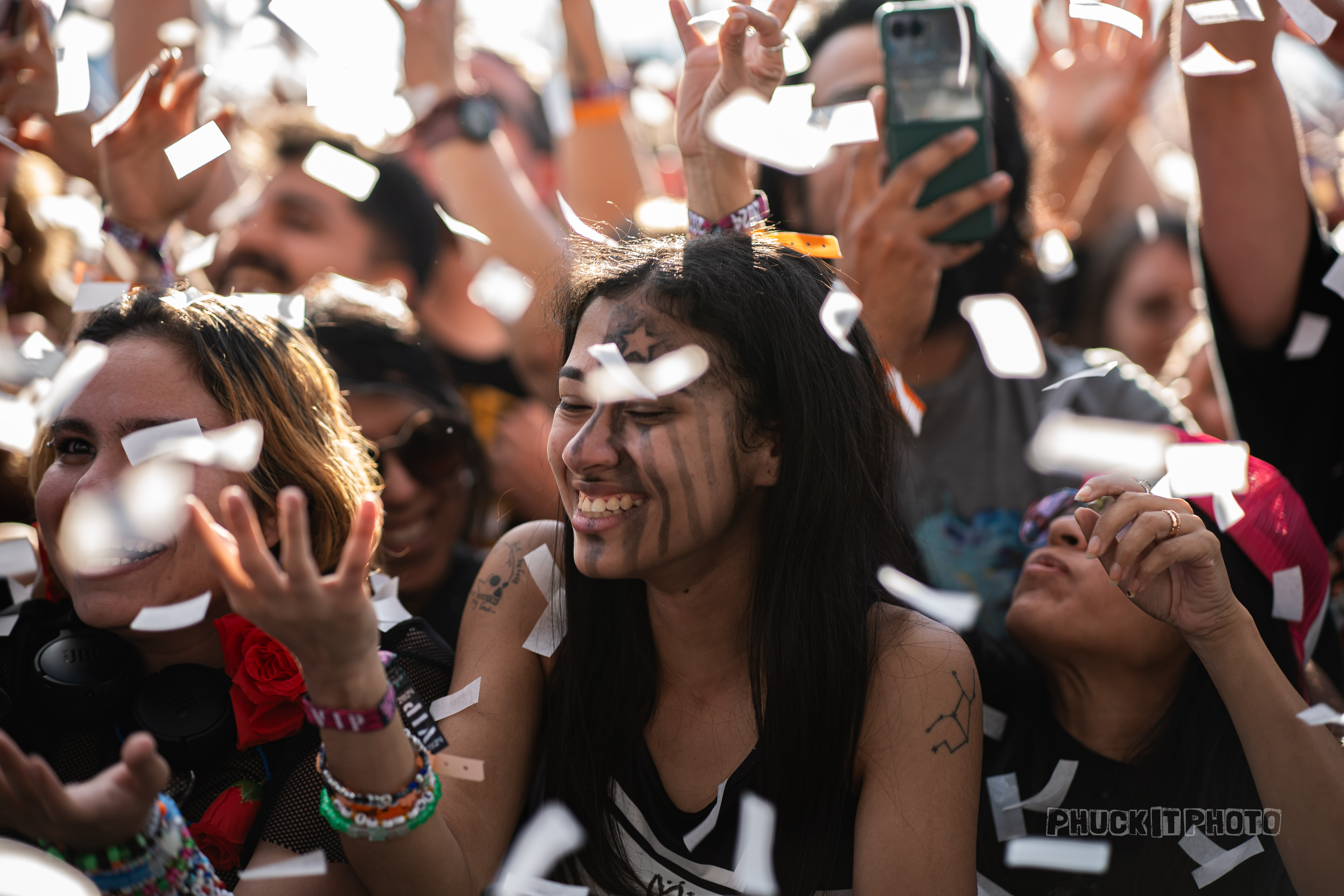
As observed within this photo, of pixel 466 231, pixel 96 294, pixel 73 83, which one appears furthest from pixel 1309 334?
pixel 73 83

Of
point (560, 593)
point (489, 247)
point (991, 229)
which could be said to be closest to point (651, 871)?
point (560, 593)

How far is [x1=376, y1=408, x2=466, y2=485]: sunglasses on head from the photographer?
8.94 ft

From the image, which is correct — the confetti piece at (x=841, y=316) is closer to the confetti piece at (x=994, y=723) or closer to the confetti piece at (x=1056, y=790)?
the confetti piece at (x=994, y=723)

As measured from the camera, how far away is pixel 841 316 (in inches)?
78.7

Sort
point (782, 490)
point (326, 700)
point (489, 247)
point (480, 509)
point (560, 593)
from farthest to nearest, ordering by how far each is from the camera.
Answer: point (489, 247) < point (480, 509) < point (560, 593) < point (782, 490) < point (326, 700)

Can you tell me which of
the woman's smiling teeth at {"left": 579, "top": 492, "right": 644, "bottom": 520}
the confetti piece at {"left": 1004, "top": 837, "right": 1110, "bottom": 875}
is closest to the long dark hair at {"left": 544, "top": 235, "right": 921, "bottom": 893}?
the woman's smiling teeth at {"left": 579, "top": 492, "right": 644, "bottom": 520}

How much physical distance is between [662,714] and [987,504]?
1.03 metres

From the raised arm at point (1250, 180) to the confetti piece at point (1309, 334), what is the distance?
2cm

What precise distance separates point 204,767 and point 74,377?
2.47ft

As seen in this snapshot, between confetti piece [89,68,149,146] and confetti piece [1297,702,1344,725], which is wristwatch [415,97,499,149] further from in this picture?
confetti piece [1297,702,1344,725]

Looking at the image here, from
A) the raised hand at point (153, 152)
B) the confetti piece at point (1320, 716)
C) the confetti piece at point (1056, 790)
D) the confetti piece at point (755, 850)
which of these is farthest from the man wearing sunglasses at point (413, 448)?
the confetti piece at point (1320, 716)

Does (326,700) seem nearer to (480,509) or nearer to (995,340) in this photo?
(480,509)

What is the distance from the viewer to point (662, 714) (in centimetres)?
202

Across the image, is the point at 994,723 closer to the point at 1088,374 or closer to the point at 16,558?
the point at 1088,374
